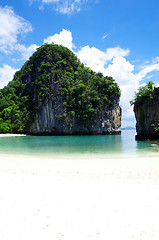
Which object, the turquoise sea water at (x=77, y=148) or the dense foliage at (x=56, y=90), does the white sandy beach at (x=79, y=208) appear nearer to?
the turquoise sea water at (x=77, y=148)

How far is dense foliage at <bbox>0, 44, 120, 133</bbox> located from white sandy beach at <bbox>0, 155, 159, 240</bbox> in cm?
4137

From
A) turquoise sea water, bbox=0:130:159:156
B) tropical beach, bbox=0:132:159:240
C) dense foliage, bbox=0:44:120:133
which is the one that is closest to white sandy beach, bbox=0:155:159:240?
tropical beach, bbox=0:132:159:240

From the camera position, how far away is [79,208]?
11.3 feet

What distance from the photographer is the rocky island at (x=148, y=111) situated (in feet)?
83.1

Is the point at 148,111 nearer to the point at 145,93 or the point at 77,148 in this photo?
the point at 145,93

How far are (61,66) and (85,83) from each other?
1070 cm

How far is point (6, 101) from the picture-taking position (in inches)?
2176

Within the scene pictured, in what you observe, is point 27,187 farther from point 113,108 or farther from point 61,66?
point 61,66

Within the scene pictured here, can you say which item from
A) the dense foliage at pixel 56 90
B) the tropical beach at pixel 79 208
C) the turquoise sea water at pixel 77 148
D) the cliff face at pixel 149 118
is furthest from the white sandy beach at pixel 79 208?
the dense foliage at pixel 56 90

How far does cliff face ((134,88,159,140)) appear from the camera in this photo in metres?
25.3

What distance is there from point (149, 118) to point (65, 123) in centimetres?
2685

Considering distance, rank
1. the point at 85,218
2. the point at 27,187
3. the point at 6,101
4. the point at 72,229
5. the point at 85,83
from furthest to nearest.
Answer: the point at 6,101, the point at 85,83, the point at 27,187, the point at 85,218, the point at 72,229

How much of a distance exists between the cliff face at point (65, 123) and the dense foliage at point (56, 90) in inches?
62.3

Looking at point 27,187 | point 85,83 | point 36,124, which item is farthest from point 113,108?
point 27,187
